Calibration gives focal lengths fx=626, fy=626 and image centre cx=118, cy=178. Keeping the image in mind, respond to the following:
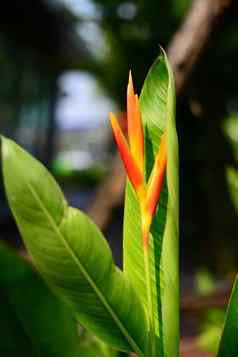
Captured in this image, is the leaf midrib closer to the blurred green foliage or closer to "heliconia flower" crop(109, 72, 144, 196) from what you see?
"heliconia flower" crop(109, 72, 144, 196)

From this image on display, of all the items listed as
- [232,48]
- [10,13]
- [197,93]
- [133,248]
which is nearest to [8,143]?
[133,248]

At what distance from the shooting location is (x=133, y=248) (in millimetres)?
787

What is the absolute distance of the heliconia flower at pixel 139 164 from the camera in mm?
699

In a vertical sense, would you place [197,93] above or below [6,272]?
above

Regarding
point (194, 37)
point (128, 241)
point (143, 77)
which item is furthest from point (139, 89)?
point (128, 241)

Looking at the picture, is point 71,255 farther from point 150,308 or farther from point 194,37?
point 194,37

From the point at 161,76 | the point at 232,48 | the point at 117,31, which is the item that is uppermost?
the point at 117,31

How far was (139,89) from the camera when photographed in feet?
15.3

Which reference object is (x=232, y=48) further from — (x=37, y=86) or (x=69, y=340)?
(x=69, y=340)

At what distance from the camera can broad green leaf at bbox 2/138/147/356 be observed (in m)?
0.61

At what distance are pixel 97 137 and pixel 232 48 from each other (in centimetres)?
2974

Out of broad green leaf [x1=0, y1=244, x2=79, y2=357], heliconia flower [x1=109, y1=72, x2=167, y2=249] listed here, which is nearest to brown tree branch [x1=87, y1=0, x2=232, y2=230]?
heliconia flower [x1=109, y1=72, x2=167, y2=249]

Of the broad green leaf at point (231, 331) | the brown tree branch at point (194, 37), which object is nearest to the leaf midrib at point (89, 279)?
the broad green leaf at point (231, 331)

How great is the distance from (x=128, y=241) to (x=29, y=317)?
0.63 ft
